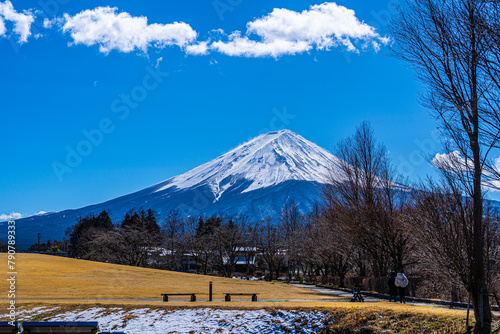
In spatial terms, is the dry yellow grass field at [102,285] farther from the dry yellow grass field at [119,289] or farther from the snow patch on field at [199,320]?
the snow patch on field at [199,320]

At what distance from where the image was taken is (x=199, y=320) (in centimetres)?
1561

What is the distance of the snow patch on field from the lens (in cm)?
1435

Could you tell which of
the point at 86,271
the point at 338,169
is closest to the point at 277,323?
the point at 338,169

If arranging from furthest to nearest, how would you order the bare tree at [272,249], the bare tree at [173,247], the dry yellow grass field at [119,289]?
the bare tree at [272,249] → the bare tree at [173,247] → the dry yellow grass field at [119,289]

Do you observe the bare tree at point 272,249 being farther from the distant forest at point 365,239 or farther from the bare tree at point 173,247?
the bare tree at point 173,247

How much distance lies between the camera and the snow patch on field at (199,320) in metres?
14.4

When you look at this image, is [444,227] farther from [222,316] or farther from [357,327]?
[222,316]

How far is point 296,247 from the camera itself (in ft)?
202

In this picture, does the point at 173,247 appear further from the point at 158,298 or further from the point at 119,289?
the point at 158,298

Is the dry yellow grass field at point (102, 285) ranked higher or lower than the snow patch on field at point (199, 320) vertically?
lower
